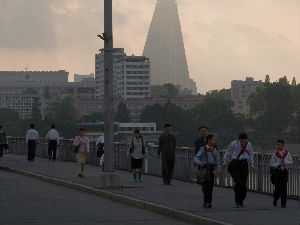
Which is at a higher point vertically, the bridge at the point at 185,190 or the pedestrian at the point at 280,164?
the pedestrian at the point at 280,164

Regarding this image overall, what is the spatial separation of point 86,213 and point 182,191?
5.55m

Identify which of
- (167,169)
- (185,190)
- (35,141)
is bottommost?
(185,190)

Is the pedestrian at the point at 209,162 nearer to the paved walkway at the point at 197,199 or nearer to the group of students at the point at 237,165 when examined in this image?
the group of students at the point at 237,165

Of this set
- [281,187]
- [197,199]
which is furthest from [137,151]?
[281,187]

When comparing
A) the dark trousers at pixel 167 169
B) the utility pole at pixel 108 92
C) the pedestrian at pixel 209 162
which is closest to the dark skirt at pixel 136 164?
the dark trousers at pixel 167 169

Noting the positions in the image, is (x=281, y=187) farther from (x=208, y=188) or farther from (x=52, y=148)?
(x=52, y=148)

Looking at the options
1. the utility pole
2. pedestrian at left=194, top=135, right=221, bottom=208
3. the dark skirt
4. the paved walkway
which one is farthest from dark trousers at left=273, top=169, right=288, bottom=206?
the dark skirt

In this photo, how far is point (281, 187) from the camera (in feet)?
68.1

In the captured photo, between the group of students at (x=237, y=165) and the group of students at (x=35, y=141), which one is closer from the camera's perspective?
the group of students at (x=237, y=165)

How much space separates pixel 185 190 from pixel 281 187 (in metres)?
4.89

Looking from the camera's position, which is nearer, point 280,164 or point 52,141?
point 280,164

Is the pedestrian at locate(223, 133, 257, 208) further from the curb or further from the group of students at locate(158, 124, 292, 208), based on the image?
the curb

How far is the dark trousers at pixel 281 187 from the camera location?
20.6m

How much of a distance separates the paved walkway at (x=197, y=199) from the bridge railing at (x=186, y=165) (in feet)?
1.69
